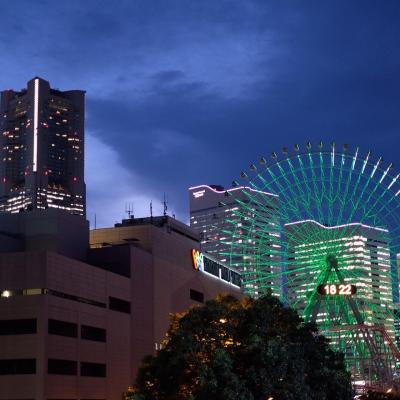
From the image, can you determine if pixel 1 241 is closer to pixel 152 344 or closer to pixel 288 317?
pixel 152 344

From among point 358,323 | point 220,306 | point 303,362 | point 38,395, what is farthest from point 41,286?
point 358,323

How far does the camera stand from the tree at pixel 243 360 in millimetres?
51000

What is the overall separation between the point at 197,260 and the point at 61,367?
35365 mm

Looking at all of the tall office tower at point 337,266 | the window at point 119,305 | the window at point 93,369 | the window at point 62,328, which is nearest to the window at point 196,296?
the window at point 119,305

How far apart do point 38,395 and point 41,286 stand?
9242 mm

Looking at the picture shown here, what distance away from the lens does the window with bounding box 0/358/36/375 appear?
70.1m

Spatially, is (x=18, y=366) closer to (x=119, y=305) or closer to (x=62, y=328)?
(x=62, y=328)

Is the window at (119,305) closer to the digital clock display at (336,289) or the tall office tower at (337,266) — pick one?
the tall office tower at (337,266)

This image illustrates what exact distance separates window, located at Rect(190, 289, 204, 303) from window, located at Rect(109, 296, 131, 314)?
17.8m

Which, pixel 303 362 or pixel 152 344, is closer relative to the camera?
pixel 303 362

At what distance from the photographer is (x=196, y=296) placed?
10412 cm

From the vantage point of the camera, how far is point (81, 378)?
75.5 meters

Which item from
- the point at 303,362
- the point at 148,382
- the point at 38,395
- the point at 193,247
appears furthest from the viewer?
the point at 193,247

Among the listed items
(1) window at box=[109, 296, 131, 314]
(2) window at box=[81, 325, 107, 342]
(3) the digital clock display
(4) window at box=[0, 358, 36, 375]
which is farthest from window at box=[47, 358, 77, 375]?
(3) the digital clock display
